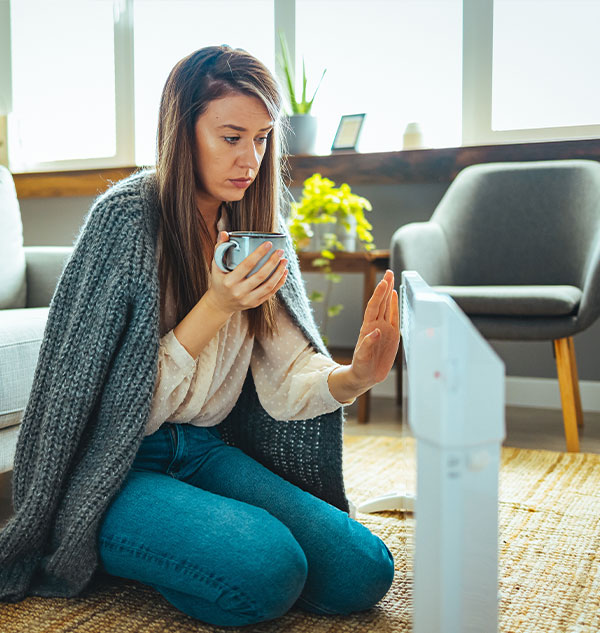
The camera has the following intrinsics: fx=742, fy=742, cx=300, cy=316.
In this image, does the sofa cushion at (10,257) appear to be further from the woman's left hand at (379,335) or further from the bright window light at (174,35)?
the bright window light at (174,35)

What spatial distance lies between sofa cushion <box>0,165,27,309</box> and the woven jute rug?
3.15 feet

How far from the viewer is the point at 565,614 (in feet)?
3.43

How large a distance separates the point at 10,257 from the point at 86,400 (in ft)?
3.38

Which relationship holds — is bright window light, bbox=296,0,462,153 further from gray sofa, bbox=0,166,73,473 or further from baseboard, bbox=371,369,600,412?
gray sofa, bbox=0,166,73,473

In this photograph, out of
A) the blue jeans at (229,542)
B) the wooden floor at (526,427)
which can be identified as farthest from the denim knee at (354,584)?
the wooden floor at (526,427)

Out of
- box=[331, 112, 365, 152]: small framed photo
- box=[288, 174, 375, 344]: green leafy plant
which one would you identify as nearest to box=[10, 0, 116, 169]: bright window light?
box=[331, 112, 365, 152]: small framed photo

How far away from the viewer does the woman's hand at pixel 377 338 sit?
3.25ft

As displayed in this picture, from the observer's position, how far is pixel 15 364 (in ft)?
4.53

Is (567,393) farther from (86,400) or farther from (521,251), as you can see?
(86,400)

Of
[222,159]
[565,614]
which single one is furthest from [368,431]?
[222,159]

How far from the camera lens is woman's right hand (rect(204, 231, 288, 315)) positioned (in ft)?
3.01

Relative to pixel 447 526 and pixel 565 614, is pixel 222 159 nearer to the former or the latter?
pixel 447 526

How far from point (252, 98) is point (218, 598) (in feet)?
2.23

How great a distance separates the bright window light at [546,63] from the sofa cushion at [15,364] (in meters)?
2.04
